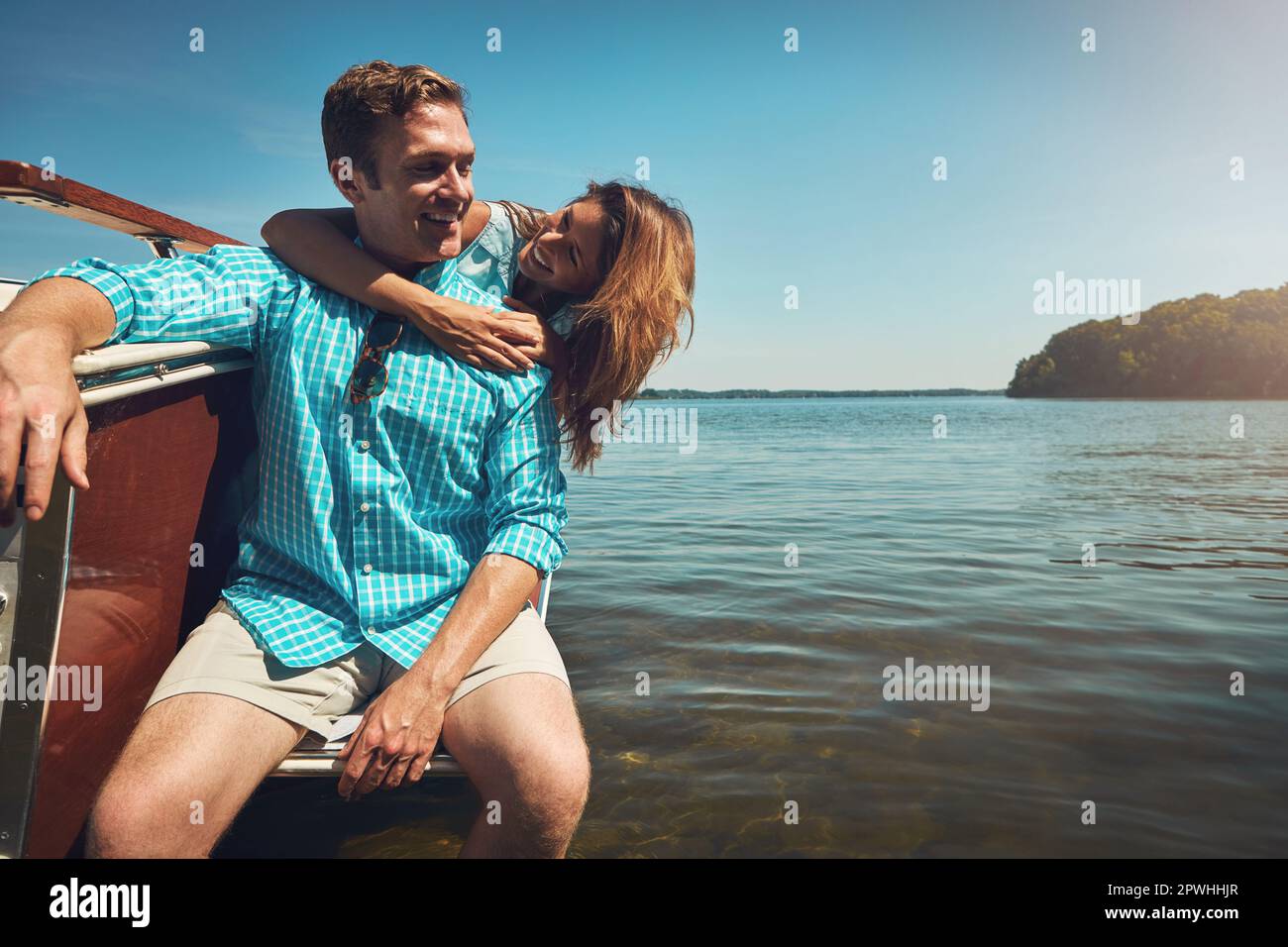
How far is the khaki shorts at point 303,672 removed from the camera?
1.99 metres

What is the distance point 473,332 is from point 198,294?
75 cm

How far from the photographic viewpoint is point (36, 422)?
1.52 m

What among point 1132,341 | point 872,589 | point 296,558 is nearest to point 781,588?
point 872,589

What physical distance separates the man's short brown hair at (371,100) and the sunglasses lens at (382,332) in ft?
1.38

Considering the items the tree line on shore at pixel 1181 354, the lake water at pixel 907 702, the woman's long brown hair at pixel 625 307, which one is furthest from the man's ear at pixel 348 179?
the tree line on shore at pixel 1181 354

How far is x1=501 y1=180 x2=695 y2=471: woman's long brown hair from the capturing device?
2537 millimetres

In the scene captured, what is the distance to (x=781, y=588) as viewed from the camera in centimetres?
629

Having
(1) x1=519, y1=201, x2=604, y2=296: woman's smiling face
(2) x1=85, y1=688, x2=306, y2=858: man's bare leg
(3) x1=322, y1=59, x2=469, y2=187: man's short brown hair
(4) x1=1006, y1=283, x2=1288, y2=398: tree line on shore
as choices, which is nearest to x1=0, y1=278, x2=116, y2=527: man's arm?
(2) x1=85, y1=688, x2=306, y2=858: man's bare leg

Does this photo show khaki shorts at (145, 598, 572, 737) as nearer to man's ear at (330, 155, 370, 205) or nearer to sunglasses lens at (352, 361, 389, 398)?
sunglasses lens at (352, 361, 389, 398)

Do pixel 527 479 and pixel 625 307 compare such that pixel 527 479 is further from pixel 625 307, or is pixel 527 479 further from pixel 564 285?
pixel 564 285

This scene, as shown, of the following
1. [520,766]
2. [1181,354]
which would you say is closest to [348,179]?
[520,766]

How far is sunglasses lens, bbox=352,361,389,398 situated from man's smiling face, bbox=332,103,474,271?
0.44 m
